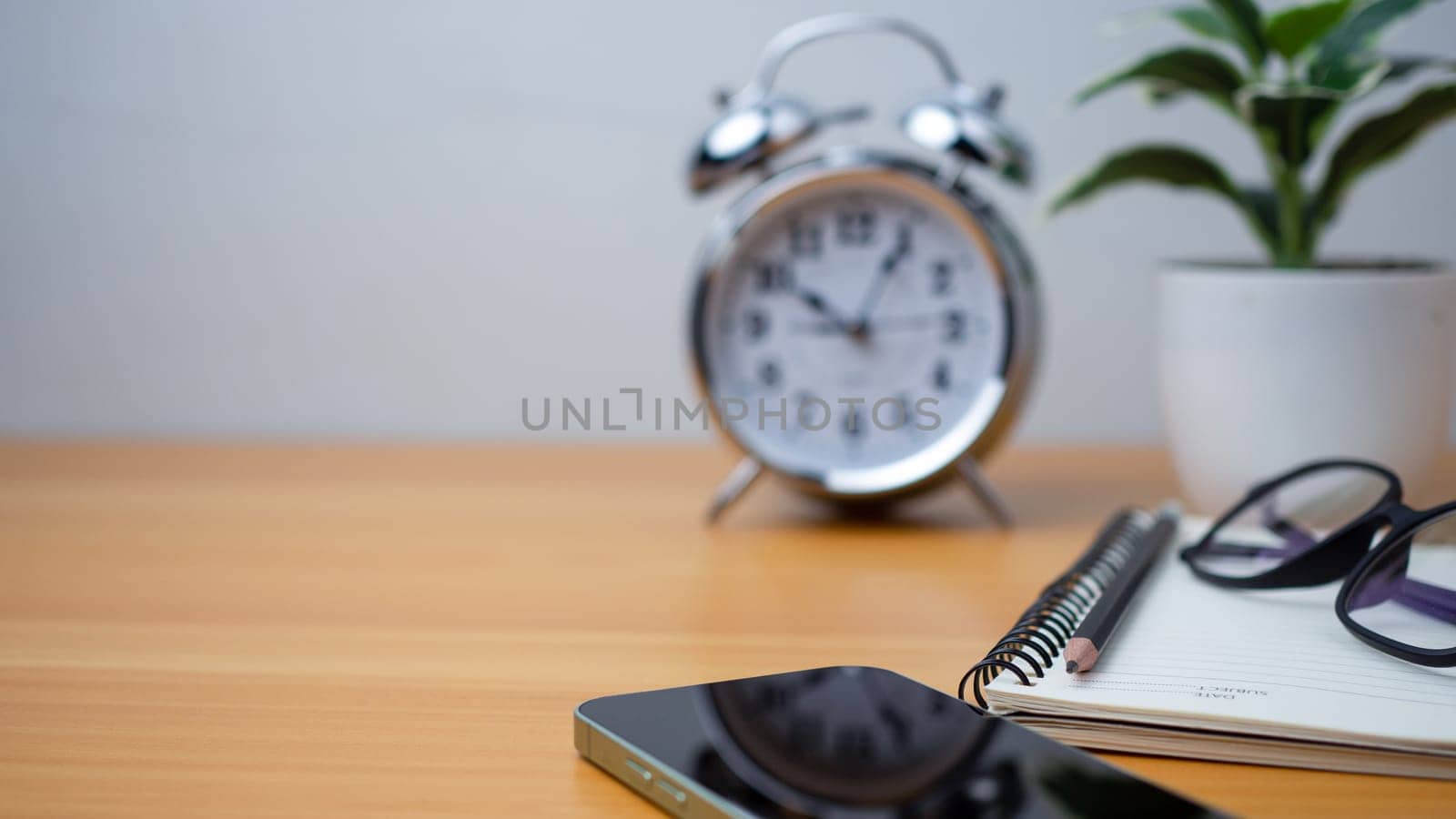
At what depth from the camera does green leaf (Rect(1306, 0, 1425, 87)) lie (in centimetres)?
89

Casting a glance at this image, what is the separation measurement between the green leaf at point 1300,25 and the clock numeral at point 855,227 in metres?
0.33

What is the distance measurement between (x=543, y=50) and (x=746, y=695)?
0.97m

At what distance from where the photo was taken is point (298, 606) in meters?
0.81

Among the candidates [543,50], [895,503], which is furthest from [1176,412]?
[543,50]

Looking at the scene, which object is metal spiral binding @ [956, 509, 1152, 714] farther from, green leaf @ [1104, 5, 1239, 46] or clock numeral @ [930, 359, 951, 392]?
green leaf @ [1104, 5, 1239, 46]

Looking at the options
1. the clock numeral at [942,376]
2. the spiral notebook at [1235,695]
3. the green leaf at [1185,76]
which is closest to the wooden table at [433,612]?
the spiral notebook at [1235,695]

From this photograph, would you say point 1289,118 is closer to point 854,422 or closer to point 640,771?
point 854,422

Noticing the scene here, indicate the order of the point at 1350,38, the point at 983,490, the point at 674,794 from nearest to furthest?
the point at 674,794 < the point at 1350,38 < the point at 983,490

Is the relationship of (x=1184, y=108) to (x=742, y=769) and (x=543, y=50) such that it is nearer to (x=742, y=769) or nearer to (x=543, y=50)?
(x=543, y=50)

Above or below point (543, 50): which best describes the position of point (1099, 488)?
below

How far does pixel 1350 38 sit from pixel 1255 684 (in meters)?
0.56

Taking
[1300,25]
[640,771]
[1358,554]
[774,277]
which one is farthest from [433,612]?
[1300,25]

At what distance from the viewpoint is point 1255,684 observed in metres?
0.57

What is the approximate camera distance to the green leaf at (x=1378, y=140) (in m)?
0.95
